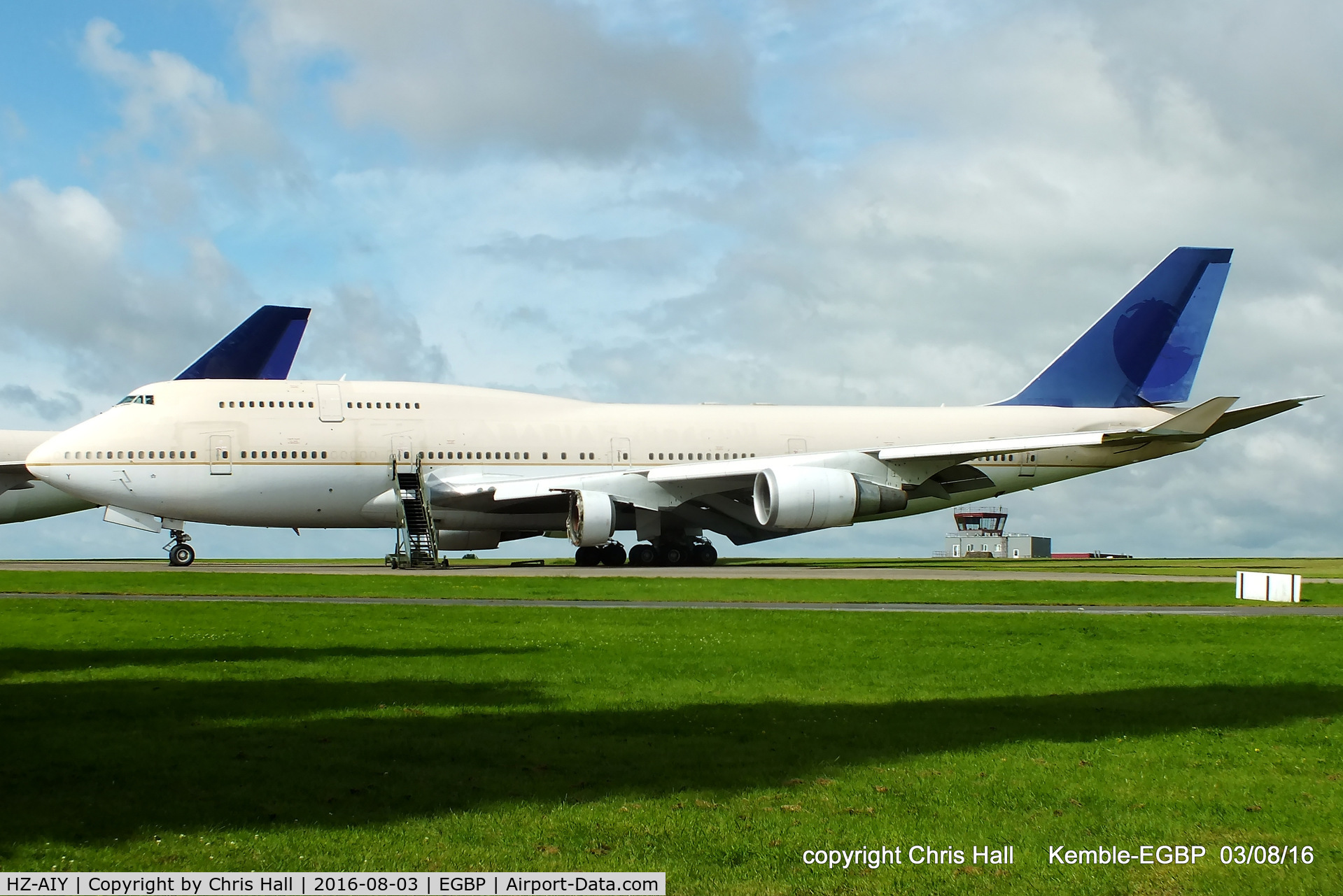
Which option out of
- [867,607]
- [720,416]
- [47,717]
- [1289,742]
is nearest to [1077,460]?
[720,416]

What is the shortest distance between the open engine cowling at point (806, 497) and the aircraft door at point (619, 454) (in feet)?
15.1

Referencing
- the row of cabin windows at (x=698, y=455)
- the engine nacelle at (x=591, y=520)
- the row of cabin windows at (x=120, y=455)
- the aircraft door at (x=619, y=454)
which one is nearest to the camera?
the engine nacelle at (x=591, y=520)

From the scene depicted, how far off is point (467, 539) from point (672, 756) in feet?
92.6

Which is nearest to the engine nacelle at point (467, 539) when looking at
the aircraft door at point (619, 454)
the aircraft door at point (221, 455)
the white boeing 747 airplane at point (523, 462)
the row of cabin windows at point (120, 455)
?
the white boeing 747 airplane at point (523, 462)

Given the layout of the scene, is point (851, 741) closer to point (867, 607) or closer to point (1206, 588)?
point (867, 607)

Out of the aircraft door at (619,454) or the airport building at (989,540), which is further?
the airport building at (989,540)

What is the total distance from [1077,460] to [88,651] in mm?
32996

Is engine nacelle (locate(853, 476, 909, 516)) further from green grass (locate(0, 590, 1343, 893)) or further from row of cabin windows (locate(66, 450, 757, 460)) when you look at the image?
green grass (locate(0, 590, 1343, 893))

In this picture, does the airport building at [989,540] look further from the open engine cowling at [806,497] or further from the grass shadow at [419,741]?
the grass shadow at [419,741]

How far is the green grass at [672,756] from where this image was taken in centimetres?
591

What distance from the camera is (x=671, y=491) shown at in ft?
114

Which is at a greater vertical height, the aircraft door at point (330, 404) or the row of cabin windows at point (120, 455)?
the aircraft door at point (330, 404)

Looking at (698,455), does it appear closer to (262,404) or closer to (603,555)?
(603,555)

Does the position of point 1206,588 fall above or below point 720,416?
below
